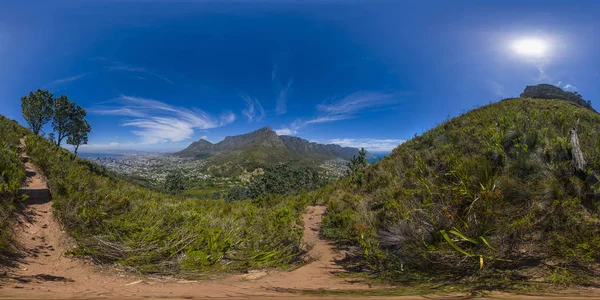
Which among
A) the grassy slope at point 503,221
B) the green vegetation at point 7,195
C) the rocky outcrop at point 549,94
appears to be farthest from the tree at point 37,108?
the rocky outcrop at point 549,94

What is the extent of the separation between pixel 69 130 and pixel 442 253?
148 feet

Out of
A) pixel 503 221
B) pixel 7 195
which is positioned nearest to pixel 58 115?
pixel 7 195

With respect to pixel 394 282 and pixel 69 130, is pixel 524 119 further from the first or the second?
pixel 69 130

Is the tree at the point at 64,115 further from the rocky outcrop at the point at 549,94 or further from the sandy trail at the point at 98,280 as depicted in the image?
the rocky outcrop at the point at 549,94

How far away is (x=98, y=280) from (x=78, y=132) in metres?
41.6

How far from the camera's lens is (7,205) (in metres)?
4.88

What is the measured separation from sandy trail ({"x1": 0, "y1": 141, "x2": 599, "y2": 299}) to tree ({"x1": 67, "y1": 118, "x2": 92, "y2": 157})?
36.7 metres

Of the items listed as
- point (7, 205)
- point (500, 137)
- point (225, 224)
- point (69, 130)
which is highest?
point (69, 130)

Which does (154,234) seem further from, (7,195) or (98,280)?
(7,195)

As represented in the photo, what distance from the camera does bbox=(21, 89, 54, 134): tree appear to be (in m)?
25.9

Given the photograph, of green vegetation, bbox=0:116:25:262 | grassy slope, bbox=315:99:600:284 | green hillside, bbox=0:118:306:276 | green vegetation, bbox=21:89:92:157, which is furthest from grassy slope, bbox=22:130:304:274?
green vegetation, bbox=21:89:92:157

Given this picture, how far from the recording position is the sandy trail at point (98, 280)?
305cm

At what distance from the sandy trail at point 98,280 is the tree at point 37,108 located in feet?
105

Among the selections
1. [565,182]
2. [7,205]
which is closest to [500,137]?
[565,182]
